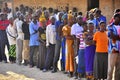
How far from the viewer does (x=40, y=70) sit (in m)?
11.2

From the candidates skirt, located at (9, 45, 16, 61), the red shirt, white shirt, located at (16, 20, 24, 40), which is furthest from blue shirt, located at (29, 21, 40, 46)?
the red shirt

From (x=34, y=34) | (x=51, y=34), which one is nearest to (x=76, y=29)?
(x=51, y=34)

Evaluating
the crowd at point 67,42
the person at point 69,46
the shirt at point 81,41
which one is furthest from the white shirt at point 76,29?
the person at point 69,46

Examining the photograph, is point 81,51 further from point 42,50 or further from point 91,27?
point 42,50

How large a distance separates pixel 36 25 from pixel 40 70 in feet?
4.32

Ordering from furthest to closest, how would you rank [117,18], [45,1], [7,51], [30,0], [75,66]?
[30,0] < [45,1] < [7,51] < [75,66] < [117,18]

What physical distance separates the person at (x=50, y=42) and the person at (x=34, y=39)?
0.63 meters

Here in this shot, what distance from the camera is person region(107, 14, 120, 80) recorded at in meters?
7.96

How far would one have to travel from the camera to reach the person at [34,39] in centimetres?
1123

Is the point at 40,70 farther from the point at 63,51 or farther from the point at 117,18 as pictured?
the point at 117,18

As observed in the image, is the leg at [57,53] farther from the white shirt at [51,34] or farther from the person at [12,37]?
the person at [12,37]

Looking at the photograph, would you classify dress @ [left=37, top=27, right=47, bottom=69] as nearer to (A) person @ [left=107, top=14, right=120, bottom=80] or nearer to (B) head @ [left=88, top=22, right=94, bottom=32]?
(B) head @ [left=88, top=22, right=94, bottom=32]

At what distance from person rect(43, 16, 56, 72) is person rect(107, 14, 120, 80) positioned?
A: 278cm

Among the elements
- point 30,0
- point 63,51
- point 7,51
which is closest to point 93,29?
point 63,51
